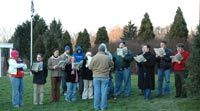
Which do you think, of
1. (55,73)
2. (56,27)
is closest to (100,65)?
(55,73)

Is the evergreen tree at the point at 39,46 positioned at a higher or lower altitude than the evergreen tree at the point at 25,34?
lower

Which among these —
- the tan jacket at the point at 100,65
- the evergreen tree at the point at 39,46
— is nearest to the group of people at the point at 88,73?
the tan jacket at the point at 100,65

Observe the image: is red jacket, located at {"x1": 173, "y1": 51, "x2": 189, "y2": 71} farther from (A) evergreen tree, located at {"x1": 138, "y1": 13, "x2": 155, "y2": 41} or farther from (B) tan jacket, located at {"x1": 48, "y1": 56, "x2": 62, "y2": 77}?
(A) evergreen tree, located at {"x1": 138, "y1": 13, "x2": 155, "y2": 41}

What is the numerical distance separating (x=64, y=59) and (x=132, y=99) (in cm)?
273

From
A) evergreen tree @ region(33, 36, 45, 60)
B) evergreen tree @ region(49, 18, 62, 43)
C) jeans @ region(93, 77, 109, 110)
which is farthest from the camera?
evergreen tree @ region(49, 18, 62, 43)

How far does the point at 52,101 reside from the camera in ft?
46.7

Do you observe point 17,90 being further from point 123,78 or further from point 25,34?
point 25,34

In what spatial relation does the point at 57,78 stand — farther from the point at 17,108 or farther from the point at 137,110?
the point at 137,110

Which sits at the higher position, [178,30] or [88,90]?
[178,30]

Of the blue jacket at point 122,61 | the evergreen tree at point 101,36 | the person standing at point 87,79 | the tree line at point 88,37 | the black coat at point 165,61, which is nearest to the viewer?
the tree line at point 88,37

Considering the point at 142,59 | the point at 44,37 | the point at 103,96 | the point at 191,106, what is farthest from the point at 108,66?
the point at 44,37

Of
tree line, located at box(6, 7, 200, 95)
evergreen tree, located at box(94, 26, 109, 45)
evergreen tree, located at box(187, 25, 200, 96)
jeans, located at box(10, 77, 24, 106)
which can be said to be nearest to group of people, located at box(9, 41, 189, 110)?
jeans, located at box(10, 77, 24, 106)

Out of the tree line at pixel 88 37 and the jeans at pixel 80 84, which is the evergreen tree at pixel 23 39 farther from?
the jeans at pixel 80 84

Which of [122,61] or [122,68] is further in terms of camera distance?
[122,68]
